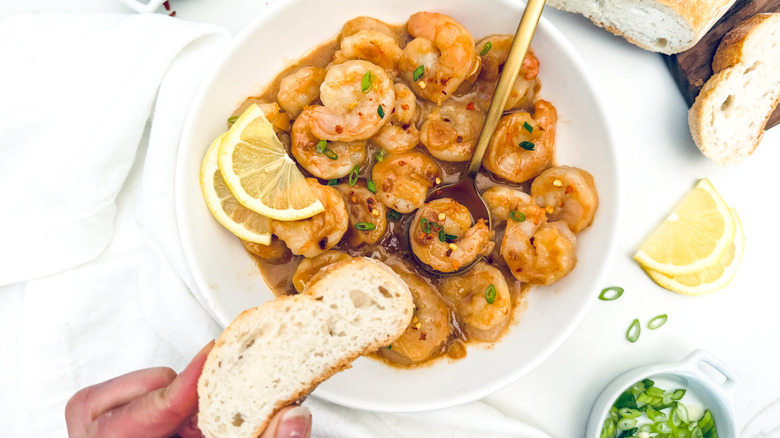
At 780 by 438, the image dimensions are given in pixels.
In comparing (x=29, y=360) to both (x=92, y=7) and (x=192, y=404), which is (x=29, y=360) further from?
(x=92, y=7)

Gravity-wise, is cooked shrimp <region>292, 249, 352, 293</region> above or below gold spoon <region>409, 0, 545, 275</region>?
below

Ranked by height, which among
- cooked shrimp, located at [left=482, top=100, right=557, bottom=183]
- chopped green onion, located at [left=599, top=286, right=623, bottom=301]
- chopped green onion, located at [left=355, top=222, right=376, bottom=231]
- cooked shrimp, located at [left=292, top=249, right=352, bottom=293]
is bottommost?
cooked shrimp, located at [left=292, top=249, right=352, bottom=293]

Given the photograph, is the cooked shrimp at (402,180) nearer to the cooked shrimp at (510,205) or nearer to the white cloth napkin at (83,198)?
the cooked shrimp at (510,205)

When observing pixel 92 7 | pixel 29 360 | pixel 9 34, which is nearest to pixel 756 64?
pixel 92 7

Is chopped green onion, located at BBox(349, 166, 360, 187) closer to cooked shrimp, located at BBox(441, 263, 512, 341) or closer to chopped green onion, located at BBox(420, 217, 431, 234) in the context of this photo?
chopped green onion, located at BBox(420, 217, 431, 234)

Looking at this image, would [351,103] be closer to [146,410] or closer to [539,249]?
[539,249]

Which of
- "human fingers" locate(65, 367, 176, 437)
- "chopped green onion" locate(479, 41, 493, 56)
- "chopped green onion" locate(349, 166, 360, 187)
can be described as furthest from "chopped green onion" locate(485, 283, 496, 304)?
"human fingers" locate(65, 367, 176, 437)
